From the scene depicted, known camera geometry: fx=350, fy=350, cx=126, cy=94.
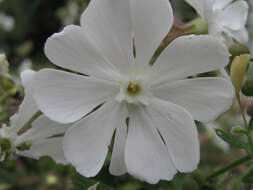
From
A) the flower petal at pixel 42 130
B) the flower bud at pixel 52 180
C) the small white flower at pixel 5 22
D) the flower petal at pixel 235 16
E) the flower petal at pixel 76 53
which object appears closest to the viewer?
the flower petal at pixel 76 53

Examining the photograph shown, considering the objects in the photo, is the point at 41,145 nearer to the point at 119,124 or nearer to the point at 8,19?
the point at 119,124

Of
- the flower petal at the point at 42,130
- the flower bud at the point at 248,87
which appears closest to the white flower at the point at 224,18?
the flower bud at the point at 248,87

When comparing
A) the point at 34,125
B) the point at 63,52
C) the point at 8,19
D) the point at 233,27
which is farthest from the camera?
the point at 8,19

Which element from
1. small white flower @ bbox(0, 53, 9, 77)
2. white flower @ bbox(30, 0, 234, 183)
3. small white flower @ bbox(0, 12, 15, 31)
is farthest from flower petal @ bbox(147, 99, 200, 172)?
small white flower @ bbox(0, 12, 15, 31)

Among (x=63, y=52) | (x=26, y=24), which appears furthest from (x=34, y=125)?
(x=26, y=24)

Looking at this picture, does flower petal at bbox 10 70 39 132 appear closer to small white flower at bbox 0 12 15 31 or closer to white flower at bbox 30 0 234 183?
white flower at bbox 30 0 234 183

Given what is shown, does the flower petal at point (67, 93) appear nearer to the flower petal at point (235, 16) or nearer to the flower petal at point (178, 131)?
the flower petal at point (178, 131)
